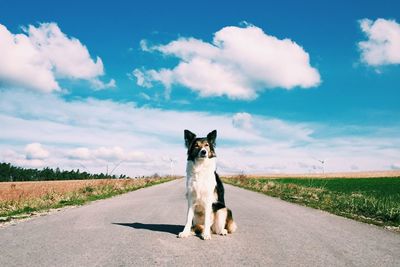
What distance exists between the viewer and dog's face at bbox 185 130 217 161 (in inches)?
301

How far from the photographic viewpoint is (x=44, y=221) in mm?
11109

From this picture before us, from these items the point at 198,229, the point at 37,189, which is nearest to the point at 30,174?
the point at 37,189

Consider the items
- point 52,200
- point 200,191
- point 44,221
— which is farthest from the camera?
point 52,200

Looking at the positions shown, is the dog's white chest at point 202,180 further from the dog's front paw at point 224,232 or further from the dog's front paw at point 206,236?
the dog's front paw at point 224,232

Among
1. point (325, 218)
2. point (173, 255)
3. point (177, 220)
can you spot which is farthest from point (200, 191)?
point (325, 218)

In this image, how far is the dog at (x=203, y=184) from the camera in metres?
7.76

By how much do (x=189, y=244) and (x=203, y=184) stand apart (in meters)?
1.14

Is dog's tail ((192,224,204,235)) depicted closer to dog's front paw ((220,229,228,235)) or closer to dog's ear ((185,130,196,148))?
dog's front paw ((220,229,228,235))

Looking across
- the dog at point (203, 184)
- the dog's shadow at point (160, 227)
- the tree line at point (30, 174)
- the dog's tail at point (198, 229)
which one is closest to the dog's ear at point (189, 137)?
the dog at point (203, 184)

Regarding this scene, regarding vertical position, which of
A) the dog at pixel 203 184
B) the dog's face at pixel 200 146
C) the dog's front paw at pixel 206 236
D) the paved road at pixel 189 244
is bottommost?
the paved road at pixel 189 244

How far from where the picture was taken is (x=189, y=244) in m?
7.39

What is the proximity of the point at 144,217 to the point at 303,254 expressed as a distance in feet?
21.2

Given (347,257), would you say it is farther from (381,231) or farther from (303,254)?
(381,231)

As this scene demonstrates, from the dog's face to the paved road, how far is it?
1.61 m
